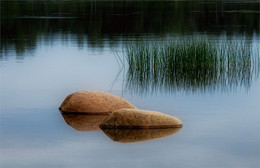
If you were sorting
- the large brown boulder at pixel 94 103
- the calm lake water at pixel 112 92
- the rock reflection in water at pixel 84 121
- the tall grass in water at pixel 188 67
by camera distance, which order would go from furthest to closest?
the tall grass in water at pixel 188 67, the large brown boulder at pixel 94 103, the rock reflection in water at pixel 84 121, the calm lake water at pixel 112 92

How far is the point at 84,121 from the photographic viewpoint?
52.6ft

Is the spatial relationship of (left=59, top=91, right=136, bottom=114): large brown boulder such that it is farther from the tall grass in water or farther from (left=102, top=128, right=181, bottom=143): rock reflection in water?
the tall grass in water

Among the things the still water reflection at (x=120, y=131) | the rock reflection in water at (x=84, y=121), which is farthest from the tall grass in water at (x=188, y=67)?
the still water reflection at (x=120, y=131)

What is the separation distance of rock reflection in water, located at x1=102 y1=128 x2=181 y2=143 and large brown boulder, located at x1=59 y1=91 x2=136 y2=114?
6.10 ft

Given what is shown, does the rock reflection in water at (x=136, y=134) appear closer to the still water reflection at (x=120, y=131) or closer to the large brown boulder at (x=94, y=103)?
the still water reflection at (x=120, y=131)

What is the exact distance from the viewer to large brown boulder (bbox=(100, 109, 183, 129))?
15.0 meters

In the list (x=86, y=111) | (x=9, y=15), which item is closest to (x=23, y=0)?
(x=9, y=15)

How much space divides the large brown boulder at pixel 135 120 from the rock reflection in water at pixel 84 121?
12.2 inches

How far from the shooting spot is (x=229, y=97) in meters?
19.9

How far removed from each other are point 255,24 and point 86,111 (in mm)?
39221

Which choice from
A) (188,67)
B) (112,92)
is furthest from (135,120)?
(188,67)

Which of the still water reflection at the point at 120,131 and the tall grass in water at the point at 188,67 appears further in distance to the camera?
the tall grass in water at the point at 188,67

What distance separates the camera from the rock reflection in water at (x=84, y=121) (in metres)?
15.3

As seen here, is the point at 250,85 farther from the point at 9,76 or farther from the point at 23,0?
the point at 23,0
